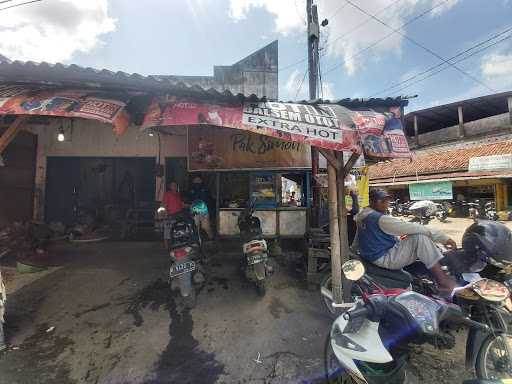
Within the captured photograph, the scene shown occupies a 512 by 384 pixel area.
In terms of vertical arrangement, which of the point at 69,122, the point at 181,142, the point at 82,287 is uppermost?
the point at 69,122

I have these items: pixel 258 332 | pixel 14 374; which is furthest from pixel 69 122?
pixel 258 332

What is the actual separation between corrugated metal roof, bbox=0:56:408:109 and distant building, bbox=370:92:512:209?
1779cm

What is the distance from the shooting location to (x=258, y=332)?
3596 mm

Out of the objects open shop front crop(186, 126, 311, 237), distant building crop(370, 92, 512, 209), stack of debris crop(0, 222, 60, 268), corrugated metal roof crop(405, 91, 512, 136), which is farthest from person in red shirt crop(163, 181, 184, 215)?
corrugated metal roof crop(405, 91, 512, 136)

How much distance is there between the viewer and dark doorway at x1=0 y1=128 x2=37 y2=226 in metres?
6.69

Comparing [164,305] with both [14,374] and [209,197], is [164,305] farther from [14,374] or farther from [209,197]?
[209,197]

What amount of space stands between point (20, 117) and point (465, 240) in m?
5.91

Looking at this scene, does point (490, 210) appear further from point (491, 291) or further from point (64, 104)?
point (64, 104)

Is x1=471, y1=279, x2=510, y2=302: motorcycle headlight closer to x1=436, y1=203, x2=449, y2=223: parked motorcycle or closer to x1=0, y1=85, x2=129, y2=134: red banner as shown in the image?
x1=0, y1=85, x2=129, y2=134: red banner

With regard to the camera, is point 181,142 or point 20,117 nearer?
point 20,117

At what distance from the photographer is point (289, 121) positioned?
3.46 m

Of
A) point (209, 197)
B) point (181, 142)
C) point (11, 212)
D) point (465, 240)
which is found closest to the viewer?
point (465, 240)

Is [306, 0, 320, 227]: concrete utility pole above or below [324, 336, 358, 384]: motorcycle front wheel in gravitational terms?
above

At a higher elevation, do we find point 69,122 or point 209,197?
point 69,122
